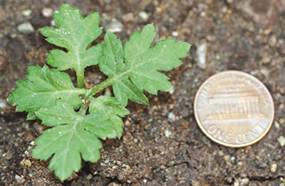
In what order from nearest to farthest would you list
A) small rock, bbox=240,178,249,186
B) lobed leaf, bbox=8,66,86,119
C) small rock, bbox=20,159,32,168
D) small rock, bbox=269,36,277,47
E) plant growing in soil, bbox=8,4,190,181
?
plant growing in soil, bbox=8,4,190,181
lobed leaf, bbox=8,66,86,119
small rock, bbox=20,159,32,168
small rock, bbox=240,178,249,186
small rock, bbox=269,36,277,47

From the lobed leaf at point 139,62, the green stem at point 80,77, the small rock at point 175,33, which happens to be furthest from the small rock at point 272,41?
the green stem at point 80,77

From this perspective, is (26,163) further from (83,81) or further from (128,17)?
(128,17)

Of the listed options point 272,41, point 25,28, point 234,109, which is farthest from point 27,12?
point 272,41

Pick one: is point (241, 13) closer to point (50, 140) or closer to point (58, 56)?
point (58, 56)

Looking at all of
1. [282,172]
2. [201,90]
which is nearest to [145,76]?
[201,90]

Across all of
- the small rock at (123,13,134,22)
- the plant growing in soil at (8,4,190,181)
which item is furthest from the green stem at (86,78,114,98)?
the small rock at (123,13,134,22)

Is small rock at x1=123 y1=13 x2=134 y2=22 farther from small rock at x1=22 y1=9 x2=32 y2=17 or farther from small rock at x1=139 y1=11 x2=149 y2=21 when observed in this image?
small rock at x1=22 y1=9 x2=32 y2=17
